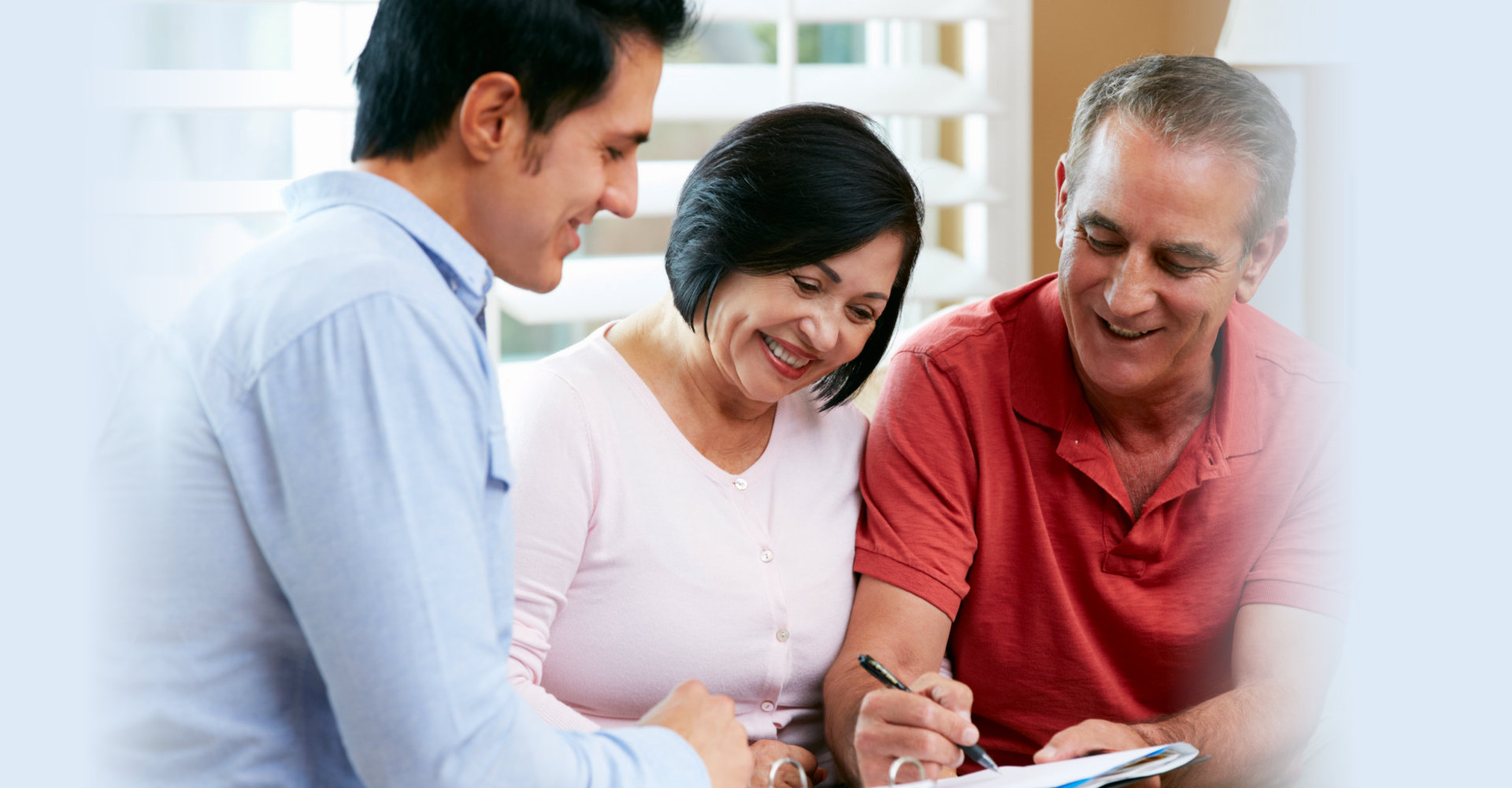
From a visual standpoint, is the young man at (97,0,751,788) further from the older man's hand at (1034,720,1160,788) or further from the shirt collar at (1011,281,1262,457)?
the shirt collar at (1011,281,1262,457)

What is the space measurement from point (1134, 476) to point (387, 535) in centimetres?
106

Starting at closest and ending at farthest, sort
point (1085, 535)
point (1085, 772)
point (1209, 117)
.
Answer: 1. point (1085, 772)
2. point (1209, 117)
3. point (1085, 535)

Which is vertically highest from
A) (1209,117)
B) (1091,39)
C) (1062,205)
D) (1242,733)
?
(1091,39)

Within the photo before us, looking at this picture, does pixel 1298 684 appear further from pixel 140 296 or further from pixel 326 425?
pixel 140 296

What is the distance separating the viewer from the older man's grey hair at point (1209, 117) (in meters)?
1.38

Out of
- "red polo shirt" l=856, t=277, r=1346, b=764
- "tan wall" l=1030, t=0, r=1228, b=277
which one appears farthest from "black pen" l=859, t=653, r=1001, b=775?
"tan wall" l=1030, t=0, r=1228, b=277

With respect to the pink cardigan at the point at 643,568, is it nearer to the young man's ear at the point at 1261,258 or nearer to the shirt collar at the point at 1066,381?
the shirt collar at the point at 1066,381

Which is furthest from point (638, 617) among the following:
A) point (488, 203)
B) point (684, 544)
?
point (488, 203)

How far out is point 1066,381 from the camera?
60.9 inches

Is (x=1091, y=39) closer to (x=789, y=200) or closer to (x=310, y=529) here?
(x=789, y=200)

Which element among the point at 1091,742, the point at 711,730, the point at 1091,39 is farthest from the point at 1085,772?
the point at 1091,39

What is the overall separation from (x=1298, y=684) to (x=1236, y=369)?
0.39 metres

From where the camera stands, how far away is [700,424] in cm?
144

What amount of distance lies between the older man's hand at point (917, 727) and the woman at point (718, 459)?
6.5 inches
